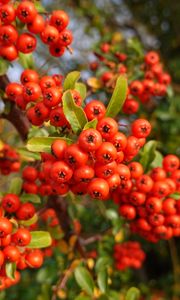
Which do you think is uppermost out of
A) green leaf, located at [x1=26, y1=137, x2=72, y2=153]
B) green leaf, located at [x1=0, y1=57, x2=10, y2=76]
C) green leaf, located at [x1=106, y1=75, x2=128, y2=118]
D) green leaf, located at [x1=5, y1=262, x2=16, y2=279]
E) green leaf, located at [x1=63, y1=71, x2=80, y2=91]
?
green leaf, located at [x1=0, y1=57, x2=10, y2=76]

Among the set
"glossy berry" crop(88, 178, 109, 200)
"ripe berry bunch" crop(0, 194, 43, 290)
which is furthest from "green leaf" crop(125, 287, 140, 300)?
"glossy berry" crop(88, 178, 109, 200)

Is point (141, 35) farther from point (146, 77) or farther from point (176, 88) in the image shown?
point (146, 77)

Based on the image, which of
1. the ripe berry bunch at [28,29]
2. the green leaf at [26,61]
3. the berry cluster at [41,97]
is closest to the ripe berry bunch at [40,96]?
the berry cluster at [41,97]

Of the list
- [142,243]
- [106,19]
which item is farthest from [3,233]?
[106,19]

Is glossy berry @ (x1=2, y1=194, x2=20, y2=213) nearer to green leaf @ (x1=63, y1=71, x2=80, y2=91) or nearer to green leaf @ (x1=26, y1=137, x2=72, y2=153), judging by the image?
green leaf @ (x1=26, y1=137, x2=72, y2=153)

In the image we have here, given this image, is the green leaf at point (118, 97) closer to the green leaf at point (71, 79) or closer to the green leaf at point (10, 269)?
the green leaf at point (71, 79)
